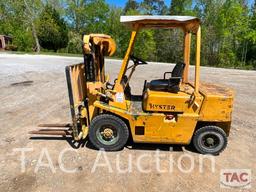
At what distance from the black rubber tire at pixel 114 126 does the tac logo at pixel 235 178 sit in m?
1.71

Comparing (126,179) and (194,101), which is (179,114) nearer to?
(194,101)

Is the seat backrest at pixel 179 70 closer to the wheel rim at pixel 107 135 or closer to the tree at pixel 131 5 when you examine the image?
the wheel rim at pixel 107 135

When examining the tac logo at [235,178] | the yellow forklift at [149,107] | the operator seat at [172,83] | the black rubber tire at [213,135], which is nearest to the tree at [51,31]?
the yellow forklift at [149,107]

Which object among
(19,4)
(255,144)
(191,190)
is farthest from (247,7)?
(191,190)

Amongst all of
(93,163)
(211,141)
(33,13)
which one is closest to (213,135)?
(211,141)

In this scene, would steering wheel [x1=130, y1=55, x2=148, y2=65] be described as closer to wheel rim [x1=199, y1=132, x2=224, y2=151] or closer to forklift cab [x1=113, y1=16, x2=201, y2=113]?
forklift cab [x1=113, y1=16, x2=201, y2=113]

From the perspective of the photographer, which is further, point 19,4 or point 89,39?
point 19,4

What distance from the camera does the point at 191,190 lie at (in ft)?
12.5

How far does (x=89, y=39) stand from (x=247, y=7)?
3710 centimetres

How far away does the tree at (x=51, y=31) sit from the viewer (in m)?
37.9

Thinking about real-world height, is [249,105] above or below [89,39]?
below

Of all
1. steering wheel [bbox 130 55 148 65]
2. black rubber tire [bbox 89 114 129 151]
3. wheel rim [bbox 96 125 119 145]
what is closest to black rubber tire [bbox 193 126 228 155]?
black rubber tire [bbox 89 114 129 151]

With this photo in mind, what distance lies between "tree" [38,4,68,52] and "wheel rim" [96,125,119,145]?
35451mm

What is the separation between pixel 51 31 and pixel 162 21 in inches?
1429
